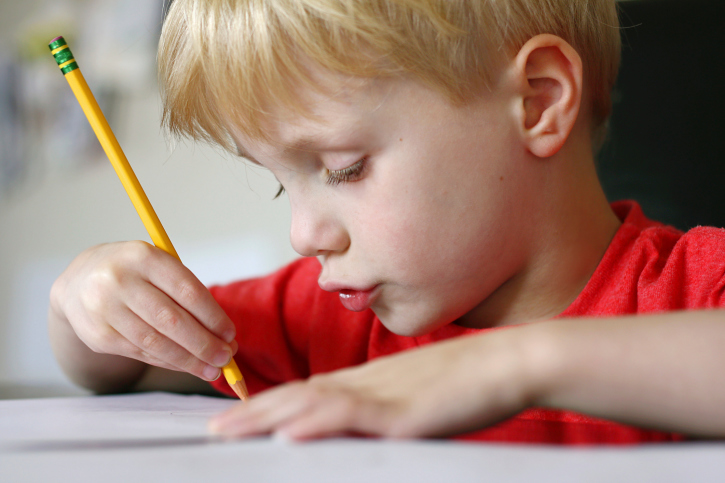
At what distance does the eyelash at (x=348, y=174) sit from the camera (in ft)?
1.51

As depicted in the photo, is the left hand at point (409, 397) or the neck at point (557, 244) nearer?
the left hand at point (409, 397)

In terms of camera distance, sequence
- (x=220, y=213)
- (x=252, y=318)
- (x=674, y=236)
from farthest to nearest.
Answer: (x=220, y=213) < (x=252, y=318) < (x=674, y=236)

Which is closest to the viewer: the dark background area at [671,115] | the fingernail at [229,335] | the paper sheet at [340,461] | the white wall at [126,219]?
the paper sheet at [340,461]

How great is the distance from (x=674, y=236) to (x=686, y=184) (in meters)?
0.25

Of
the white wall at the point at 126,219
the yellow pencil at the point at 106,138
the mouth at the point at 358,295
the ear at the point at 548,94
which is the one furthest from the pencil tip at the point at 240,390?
the white wall at the point at 126,219

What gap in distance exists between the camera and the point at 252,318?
0.70 meters

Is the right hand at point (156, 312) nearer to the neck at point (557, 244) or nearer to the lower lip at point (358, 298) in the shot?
the lower lip at point (358, 298)

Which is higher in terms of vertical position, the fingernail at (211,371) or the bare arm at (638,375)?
the fingernail at (211,371)

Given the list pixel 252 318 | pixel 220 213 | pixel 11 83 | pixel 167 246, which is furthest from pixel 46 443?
pixel 11 83

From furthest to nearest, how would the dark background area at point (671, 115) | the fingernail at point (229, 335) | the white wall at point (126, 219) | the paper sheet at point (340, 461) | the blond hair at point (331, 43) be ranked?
1. the white wall at point (126, 219)
2. the dark background area at point (671, 115)
3. the fingernail at point (229, 335)
4. the blond hair at point (331, 43)
5. the paper sheet at point (340, 461)

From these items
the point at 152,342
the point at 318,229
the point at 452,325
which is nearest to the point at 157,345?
the point at 152,342

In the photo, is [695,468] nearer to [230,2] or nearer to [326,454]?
[326,454]

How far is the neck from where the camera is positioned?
0.53 metres

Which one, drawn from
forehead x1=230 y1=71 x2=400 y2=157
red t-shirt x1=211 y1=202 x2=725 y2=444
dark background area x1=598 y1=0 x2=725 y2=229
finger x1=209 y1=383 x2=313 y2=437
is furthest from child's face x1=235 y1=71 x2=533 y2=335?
dark background area x1=598 y1=0 x2=725 y2=229
